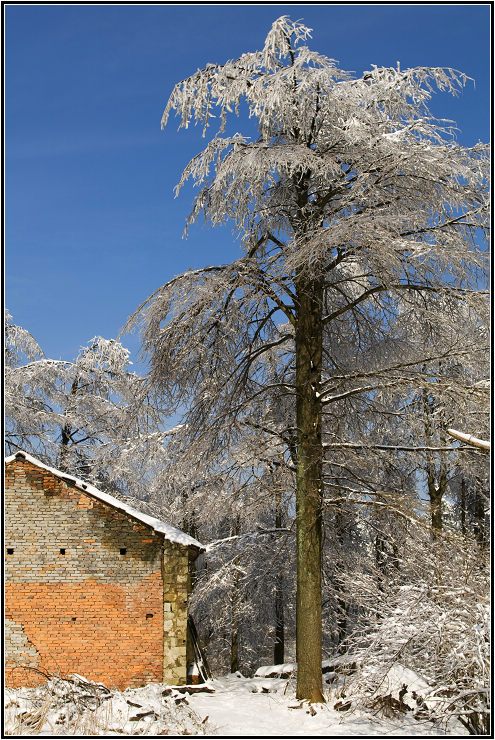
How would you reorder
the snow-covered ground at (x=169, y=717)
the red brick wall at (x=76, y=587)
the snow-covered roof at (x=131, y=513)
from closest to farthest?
the snow-covered ground at (x=169, y=717) → the red brick wall at (x=76, y=587) → the snow-covered roof at (x=131, y=513)

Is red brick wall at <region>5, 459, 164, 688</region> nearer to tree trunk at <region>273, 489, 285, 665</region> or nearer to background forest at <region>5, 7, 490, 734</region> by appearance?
background forest at <region>5, 7, 490, 734</region>

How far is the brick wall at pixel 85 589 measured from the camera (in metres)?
12.5

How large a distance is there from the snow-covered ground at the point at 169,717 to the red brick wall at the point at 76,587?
1106 mm

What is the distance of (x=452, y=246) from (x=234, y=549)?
8.87 meters

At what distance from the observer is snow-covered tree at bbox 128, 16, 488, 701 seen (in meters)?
10.9

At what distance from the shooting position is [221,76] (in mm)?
11617

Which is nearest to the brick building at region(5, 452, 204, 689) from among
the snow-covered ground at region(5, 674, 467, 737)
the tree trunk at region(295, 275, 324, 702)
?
the snow-covered ground at region(5, 674, 467, 737)

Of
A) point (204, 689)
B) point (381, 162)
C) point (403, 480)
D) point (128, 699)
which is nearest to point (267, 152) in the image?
point (381, 162)

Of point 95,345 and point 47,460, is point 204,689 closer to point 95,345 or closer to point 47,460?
point 47,460

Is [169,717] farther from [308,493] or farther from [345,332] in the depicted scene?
[345,332]

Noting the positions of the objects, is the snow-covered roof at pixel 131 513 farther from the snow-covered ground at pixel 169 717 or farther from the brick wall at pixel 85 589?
the snow-covered ground at pixel 169 717

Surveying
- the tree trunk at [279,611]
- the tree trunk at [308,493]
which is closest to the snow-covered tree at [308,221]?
the tree trunk at [308,493]

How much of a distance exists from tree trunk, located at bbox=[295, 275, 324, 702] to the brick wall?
2.80m

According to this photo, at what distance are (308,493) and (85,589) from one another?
5.05 m
